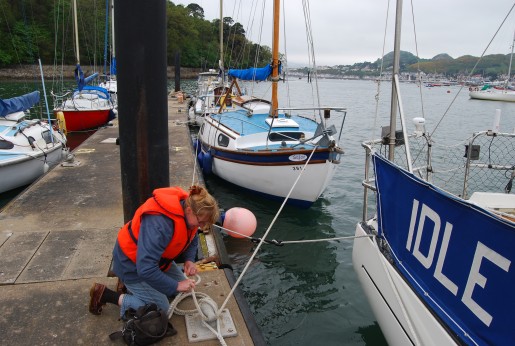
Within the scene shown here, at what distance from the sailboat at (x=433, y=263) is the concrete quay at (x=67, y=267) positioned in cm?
123

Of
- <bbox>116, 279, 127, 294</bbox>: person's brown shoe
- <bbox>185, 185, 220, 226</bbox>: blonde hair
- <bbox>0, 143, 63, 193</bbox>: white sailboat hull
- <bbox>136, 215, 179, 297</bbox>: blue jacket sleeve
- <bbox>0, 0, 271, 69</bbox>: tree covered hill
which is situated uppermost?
<bbox>0, 0, 271, 69</bbox>: tree covered hill

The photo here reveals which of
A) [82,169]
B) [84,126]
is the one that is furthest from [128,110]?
[84,126]

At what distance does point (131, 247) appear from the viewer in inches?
122

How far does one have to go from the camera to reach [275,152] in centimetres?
858

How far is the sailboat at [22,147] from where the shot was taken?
8.97 metres

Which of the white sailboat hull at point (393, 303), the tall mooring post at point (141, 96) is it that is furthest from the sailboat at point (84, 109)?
the white sailboat hull at point (393, 303)

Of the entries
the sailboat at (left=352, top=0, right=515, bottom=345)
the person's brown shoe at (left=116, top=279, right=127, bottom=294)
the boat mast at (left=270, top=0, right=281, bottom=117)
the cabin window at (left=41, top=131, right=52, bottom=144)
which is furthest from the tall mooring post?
the cabin window at (left=41, top=131, right=52, bottom=144)

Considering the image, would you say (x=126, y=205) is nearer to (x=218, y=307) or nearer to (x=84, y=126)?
(x=218, y=307)

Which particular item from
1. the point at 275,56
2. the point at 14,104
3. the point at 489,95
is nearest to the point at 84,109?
the point at 14,104

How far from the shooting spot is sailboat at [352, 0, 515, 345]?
7.61 feet

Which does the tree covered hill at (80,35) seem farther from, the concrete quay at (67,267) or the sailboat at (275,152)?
the concrete quay at (67,267)

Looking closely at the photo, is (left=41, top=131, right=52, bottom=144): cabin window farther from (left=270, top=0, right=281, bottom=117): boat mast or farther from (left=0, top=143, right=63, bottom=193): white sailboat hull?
(left=270, top=0, right=281, bottom=117): boat mast

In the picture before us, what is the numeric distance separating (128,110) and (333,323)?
12.6ft

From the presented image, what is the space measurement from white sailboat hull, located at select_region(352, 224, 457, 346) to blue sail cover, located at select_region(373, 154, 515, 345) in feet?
0.29
